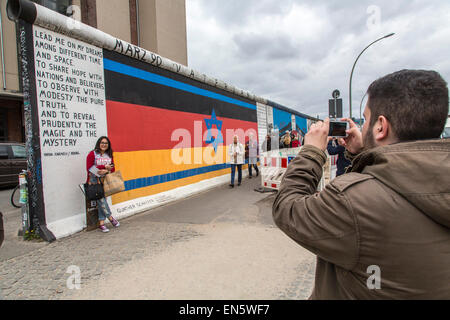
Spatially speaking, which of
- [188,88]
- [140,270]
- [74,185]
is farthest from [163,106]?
[140,270]

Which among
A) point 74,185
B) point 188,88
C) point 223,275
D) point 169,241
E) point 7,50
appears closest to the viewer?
point 223,275

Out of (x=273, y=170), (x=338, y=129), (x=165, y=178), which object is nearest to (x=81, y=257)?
(x=165, y=178)

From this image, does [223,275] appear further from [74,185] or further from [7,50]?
[7,50]

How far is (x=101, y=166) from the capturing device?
4.88m

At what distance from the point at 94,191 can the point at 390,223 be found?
188 inches

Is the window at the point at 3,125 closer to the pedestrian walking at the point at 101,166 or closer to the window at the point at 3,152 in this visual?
the window at the point at 3,152

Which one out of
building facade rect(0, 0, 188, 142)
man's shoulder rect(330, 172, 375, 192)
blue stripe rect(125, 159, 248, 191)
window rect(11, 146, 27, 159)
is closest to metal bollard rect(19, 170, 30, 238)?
blue stripe rect(125, 159, 248, 191)

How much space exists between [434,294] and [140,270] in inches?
126

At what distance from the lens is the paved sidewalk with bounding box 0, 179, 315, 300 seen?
9.61ft

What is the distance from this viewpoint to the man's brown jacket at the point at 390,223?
0.80m

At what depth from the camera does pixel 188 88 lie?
8273 millimetres

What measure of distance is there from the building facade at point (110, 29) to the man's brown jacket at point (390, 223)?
15921 mm

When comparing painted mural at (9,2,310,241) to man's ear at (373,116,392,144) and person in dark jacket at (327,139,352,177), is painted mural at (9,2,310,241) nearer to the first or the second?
person in dark jacket at (327,139,352,177)

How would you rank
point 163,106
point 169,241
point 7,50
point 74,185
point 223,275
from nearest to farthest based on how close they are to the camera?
point 223,275, point 169,241, point 74,185, point 163,106, point 7,50
